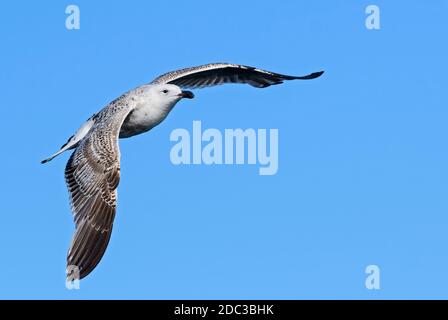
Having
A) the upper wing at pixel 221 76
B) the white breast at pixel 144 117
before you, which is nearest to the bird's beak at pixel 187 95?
the white breast at pixel 144 117

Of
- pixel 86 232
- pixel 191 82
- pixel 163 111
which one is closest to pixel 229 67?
pixel 191 82

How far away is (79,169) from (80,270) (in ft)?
5.52

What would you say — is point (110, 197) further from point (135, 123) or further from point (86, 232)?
point (135, 123)

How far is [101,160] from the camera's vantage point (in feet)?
43.4

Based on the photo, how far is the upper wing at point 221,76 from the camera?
16484mm

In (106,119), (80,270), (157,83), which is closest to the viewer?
(80,270)

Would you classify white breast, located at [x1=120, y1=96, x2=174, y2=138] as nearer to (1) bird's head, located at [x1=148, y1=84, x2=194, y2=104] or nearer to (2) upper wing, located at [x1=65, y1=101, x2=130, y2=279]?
(1) bird's head, located at [x1=148, y1=84, x2=194, y2=104]

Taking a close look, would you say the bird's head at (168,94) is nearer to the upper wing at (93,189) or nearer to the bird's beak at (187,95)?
the bird's beak at (187,95)

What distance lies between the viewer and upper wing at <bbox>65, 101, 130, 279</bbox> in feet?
40.8

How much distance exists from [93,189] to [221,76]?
184 inches

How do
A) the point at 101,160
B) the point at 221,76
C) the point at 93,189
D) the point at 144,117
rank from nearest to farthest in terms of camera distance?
the point at 93,189 → the point at 101,160 → the point at 144,117 → the point at 221,76

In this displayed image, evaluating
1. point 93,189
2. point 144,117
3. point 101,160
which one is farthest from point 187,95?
point 93,189

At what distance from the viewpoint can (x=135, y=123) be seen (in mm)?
14453

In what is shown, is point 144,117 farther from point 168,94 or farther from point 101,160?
point 101,160
